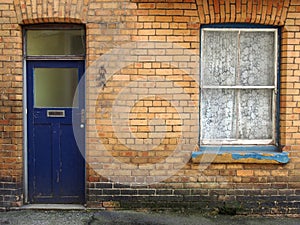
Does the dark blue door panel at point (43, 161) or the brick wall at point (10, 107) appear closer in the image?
the brick wall at point (10, 107)

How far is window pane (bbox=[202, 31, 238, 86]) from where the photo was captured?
16.7ft

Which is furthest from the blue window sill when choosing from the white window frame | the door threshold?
the door threshold

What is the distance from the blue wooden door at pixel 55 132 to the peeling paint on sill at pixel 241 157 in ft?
5.51

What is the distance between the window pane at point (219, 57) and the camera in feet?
16.7

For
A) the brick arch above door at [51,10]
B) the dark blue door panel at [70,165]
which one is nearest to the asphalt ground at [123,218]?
the dark blue door panel at [70,165]

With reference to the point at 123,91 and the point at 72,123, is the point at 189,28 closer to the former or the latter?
the point at 123,91

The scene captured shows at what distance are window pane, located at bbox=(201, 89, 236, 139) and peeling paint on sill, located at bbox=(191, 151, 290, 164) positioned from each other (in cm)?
31

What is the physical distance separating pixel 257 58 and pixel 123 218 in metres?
2.87

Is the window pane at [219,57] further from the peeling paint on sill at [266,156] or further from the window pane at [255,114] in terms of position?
A: the peeling paint on sill at [266,156]

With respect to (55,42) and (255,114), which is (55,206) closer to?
(55,42)

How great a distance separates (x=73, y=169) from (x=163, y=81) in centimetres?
181

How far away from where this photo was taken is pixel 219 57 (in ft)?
16.8

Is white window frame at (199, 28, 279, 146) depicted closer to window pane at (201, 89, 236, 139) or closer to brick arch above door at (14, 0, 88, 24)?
window pane at (201, 89, 236, 139)

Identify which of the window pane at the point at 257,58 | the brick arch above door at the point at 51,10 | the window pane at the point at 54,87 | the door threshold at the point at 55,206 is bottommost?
the door threshold at the point at 55,206
